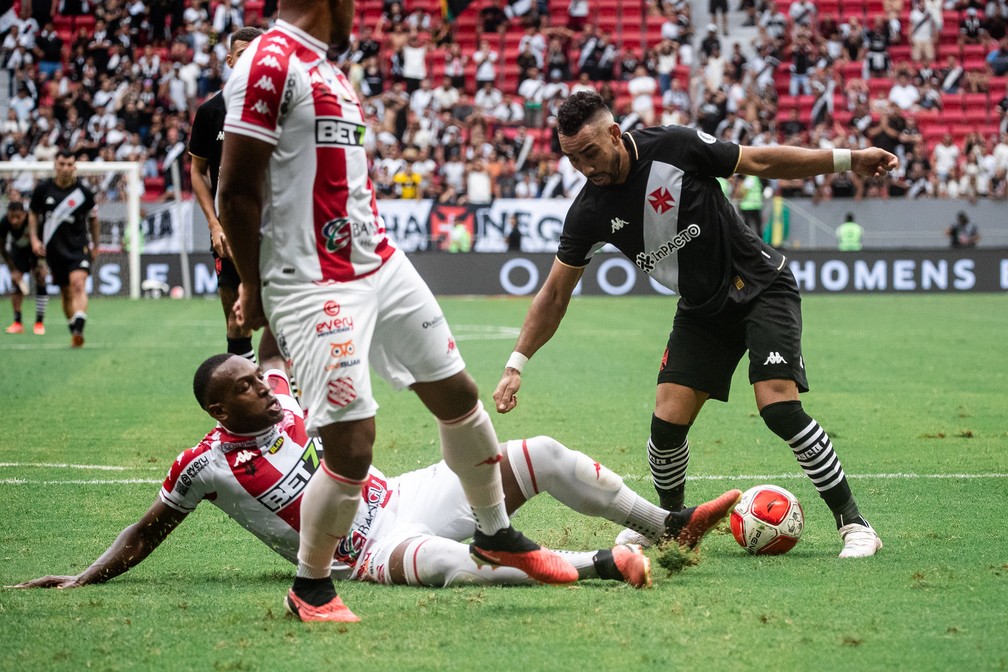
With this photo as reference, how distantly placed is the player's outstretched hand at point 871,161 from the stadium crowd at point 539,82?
Answer: 2203 centimetres

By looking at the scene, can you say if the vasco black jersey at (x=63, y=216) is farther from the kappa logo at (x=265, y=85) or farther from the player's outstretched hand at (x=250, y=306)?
the kappa logo at (x=265, y=85)

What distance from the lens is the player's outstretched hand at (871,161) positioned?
5512mm

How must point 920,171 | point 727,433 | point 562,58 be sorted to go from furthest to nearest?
point 562,58 < point 920,171 < point 727,433

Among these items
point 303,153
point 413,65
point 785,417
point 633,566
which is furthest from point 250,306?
point 413,65

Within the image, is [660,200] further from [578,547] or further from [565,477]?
[578,547]

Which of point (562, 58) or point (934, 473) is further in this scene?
point (562, 58)

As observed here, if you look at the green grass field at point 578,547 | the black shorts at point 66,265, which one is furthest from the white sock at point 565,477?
the black shorts at point 66,265

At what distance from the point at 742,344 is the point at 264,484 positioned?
230 cm

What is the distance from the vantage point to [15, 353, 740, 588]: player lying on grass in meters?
4.88

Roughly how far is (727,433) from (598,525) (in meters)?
3.26

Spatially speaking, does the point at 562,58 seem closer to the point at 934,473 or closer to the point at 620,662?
the point at 934,473

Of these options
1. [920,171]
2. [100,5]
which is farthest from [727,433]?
[100,5]

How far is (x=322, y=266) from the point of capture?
422cm

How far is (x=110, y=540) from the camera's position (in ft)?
19.5
